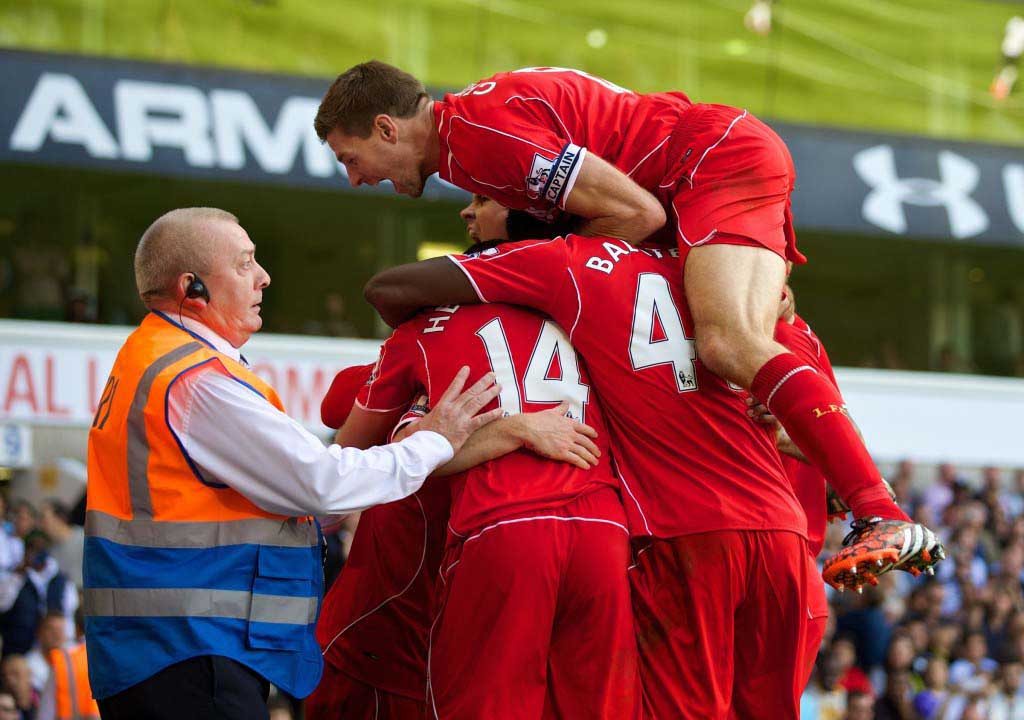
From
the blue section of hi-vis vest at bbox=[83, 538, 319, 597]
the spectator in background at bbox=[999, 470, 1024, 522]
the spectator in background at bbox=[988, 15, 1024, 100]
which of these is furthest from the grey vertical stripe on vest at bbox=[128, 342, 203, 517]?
the spectator in background at bbox=[988, 15, 1024, 100]

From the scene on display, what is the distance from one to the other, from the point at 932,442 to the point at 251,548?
15115 mm

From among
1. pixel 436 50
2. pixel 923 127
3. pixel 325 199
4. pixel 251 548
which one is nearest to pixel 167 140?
pixel 325 199

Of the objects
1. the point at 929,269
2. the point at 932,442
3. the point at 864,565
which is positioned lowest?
the point at 932,442

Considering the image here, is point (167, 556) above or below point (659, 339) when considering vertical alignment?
below

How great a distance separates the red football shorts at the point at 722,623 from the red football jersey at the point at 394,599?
740mm

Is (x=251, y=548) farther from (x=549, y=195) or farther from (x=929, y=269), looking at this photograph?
(x=929, y=269)

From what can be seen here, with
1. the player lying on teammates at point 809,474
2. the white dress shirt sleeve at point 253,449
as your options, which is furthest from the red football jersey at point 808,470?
the white dress shirt sleeve at point 253,449

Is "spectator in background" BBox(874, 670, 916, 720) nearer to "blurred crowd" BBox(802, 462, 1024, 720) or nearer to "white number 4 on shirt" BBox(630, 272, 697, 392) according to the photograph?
"blurred crowd" BBox(802, 462, 1024, 720)

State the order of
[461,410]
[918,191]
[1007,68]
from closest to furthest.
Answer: [461,410], [918,191], [1007,68]

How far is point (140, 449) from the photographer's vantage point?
351cm

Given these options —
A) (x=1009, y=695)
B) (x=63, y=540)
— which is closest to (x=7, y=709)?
(x=63, y=540)

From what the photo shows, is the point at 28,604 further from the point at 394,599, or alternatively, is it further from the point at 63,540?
the point at 394,599

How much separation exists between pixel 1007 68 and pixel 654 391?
1619cm

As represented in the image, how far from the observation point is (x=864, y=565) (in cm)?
346
